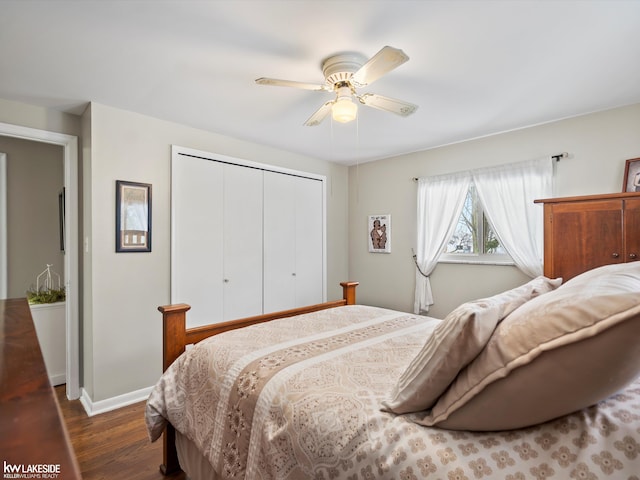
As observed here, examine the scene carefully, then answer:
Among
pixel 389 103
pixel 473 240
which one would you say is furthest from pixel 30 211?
pixel 473 240

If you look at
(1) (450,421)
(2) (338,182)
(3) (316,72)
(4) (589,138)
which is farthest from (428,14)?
(2) (338,182)

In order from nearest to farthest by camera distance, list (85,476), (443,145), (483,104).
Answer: (85,476), (483,104), (443,145)

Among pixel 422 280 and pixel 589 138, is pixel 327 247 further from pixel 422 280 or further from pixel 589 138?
pixel 589 138

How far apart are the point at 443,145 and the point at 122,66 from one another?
3.12m

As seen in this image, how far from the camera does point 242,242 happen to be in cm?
354

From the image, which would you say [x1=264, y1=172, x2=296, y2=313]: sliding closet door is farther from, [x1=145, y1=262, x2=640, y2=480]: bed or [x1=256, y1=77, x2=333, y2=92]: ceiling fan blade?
[x1=145, y1=262, x2=640, y2=480]: bed

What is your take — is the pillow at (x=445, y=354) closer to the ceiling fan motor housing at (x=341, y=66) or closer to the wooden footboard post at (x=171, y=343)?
the wooden footboard post at (x=171, y=343)

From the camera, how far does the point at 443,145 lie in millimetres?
3713

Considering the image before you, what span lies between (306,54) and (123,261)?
7.21 ft

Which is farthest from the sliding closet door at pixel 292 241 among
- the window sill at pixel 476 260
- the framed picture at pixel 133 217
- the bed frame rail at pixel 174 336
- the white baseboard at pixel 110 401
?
the bed frame rail at pixel 174 336

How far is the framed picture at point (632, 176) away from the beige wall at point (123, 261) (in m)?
3.70

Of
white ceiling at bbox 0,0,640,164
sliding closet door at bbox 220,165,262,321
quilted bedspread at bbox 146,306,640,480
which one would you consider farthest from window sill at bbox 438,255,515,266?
sliding closet door at bbox 220,165,262,321

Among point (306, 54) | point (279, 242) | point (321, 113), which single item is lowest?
point (279, 242)

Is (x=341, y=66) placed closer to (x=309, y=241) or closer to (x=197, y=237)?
(x=197, y=237)
